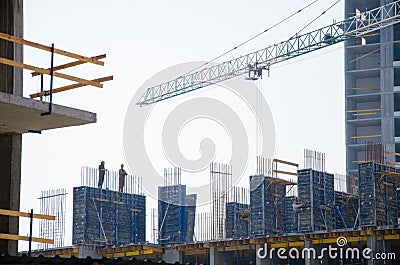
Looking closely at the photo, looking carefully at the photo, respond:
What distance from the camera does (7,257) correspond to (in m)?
9.40

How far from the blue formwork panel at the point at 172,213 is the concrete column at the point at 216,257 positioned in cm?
290

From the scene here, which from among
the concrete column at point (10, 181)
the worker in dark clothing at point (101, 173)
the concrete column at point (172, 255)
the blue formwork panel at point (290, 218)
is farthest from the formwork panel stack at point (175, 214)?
the concrete column at point (10, 181)

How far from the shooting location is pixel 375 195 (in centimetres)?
2931

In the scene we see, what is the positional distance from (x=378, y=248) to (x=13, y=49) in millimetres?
17604

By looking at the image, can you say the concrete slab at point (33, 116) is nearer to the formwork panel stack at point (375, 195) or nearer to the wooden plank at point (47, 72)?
the wooden plank at point (47, 72)

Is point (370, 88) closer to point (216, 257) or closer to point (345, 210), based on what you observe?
point (345, 210)

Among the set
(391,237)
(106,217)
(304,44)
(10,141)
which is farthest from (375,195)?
(304,44)

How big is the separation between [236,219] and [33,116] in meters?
23.5

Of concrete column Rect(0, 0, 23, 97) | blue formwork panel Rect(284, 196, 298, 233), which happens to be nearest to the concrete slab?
concrete column Rect(0, 0, 23, 97)

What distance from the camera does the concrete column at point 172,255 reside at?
106 ft

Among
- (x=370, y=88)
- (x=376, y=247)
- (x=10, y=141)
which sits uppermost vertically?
(x=370, y=88)

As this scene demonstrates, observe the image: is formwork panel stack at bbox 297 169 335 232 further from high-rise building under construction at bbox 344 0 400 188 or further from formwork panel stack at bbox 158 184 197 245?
high-rise building under construction at bbox 344 0 400 188

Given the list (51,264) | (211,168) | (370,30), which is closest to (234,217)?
(211,168)

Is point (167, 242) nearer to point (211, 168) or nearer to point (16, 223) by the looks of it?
point (211, 168)
